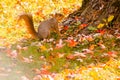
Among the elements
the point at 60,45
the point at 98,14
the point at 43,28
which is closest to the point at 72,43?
the point at 60,45

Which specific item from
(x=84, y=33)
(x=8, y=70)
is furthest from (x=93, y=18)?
(x=8, y=70)

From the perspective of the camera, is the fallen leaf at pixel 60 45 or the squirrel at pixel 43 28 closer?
the fallen leaf at pixel 60 45

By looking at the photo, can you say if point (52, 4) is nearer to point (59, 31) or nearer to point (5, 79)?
point (59, 31)

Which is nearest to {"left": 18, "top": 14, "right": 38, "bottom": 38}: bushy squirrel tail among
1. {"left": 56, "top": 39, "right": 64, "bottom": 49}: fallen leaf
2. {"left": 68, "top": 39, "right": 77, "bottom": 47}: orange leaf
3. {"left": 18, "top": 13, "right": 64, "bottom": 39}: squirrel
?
{"left": 18, "top": 13, "right": 64, "bottom": 39}: squirrel

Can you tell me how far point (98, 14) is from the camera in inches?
361

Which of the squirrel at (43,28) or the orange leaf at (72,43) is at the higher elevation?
the squirrel at (43,28)

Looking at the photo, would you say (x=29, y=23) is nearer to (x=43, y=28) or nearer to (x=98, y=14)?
(x=43, y=28)

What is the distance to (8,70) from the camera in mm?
6926

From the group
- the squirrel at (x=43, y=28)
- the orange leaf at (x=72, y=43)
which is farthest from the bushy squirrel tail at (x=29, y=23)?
the orange leaf at (x=72, y=43)

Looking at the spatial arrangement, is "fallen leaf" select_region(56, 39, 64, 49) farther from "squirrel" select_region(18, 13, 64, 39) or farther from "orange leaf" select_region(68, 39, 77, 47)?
"squirrel" select_region(18, 13, 64, 39)

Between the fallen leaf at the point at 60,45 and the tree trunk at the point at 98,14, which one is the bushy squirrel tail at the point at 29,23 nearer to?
the fallen leaf at the point at 60,45

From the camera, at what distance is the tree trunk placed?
8.84m

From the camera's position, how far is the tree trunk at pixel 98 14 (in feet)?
29.0

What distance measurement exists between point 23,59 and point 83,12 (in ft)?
8.63
